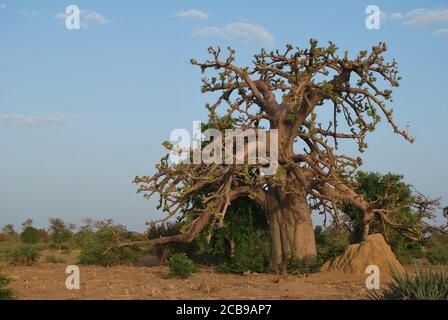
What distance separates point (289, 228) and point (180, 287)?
498cm

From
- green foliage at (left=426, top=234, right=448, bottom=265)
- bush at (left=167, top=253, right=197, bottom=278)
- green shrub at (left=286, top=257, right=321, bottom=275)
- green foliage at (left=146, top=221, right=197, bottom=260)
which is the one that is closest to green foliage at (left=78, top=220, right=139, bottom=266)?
green foliage at (left=146, top=221, right=197, bottom=260)

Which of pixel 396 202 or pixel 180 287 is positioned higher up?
pixel 396 202

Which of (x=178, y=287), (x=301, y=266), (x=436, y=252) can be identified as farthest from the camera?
(x=436, y=252)

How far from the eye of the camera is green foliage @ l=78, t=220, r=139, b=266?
17.7 meters

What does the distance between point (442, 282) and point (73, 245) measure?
22094 millimetres

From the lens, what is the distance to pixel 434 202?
16500 millimetres

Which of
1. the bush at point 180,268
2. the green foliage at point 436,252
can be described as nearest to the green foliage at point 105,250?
the bush at point 180,268

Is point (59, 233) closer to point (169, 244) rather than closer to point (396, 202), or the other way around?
point (169, 244)

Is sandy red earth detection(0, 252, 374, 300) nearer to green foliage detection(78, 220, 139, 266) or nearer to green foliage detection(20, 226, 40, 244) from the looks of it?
green foliage detection(78, 220, 139, 266)

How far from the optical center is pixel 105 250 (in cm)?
1745

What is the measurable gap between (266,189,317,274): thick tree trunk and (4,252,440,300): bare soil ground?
1.27 metres

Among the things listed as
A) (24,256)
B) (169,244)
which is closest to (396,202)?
(169,244)

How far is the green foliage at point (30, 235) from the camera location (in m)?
33.4
